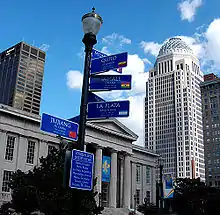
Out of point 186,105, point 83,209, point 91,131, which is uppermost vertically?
point 186,105

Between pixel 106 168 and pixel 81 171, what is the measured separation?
48425mm

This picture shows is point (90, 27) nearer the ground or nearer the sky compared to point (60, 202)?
nearer the sky

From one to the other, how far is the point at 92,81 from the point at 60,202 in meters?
13.8

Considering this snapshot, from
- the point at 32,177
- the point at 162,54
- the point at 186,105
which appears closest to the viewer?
the point at 32,177

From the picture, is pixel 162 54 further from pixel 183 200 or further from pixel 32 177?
pixel 32 177

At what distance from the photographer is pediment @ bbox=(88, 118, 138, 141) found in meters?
58.1

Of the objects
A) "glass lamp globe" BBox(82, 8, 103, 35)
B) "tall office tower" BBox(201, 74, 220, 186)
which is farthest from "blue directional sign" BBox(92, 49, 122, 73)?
"tall office tower" BBox(201, 74, 220, 186)

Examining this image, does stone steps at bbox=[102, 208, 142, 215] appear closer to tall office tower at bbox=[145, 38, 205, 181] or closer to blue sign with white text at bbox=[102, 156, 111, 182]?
blue sign with white text at bbox=[102, 156, 111, 182]

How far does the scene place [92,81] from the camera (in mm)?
11297

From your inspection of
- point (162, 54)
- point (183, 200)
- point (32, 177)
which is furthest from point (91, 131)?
point (162, 54)

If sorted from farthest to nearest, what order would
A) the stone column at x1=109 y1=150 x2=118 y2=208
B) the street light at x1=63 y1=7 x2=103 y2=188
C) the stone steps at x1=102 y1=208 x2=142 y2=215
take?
1. the stone column at x1=109 y1=150 x2=118 y2=208
2. the stone steps at x1=102 y1=208 x2=142 y2=215
3. the street light at x1=63 y1=7 x2=103 y2=188

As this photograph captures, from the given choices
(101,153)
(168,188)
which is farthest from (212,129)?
(168,188)

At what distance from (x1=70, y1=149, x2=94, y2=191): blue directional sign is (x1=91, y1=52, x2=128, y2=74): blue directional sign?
293cm

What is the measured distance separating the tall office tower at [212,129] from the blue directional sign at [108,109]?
139 m
